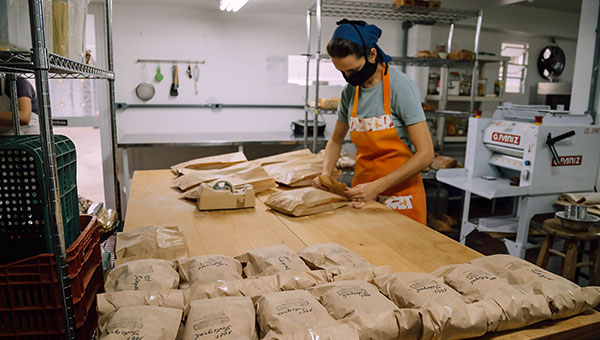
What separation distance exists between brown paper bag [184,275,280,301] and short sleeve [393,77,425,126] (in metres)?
→ 1.21

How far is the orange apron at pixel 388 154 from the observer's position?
78.2 inches

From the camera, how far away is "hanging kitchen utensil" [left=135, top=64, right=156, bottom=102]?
4367 mm

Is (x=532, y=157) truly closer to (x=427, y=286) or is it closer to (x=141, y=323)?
(x=427, y=286)

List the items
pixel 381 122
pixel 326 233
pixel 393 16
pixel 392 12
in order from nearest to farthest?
1. pixel 326 233
2. pixel 381 122
3. pixel 392 12
4. pixel 393 16

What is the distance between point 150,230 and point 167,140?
9.33ft

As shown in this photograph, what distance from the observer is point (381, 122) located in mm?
1985

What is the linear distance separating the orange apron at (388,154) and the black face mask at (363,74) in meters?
0.08

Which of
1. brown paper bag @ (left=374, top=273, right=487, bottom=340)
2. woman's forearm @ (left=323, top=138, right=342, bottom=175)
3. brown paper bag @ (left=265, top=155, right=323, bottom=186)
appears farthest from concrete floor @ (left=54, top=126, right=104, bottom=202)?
brown paper bag @ (left=374, top=273, right=487, bottom=340)

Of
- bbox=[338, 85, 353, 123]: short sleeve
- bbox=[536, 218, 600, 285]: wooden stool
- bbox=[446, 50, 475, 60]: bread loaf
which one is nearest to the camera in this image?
bbox=[338, 85, 353, 123]: short sleeve

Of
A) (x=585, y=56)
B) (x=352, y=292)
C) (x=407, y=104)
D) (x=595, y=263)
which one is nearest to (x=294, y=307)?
(x=352, y=292)

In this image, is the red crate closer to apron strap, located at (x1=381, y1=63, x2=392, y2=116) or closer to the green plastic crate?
the green plastic crate

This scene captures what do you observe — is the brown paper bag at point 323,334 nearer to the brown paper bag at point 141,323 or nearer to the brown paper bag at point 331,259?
the brown paper bag at point 141,323

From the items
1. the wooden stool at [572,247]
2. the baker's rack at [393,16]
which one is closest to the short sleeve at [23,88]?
the baker's rack at [393,16]

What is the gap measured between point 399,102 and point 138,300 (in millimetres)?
1448
